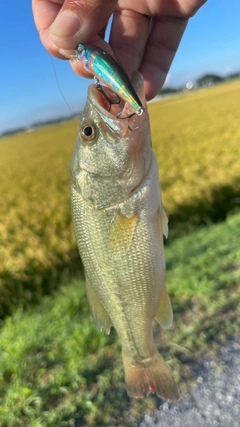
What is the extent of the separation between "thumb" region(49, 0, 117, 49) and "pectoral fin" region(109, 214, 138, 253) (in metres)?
0.77

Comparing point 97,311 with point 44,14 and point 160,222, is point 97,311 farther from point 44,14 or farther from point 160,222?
point 44,14

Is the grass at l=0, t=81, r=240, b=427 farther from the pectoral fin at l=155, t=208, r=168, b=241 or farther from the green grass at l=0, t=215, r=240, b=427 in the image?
the pectoral fin at l=155, t=208, r=168, b=241

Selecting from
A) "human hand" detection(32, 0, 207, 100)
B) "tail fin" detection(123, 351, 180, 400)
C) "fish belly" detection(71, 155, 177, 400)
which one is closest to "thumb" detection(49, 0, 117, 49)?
"human hand" detection(32, 0, 207, 100)

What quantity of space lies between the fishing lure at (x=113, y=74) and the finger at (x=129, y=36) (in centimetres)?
97

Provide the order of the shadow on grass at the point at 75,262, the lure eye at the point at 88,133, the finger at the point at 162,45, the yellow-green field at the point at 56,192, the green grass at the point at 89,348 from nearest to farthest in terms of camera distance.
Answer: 1. the lure eye at the point at 88,133
2. the finger at the point at 162,45
3. the green grass at the point at 89,348
4. the shadow on grass at the point at 75,262
5. the yellow-green field at the point at 56,192

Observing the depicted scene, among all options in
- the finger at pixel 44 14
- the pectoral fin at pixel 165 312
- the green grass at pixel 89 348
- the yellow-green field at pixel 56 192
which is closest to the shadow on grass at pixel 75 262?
the yellow-green field at pixel 56 192

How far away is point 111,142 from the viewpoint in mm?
1835

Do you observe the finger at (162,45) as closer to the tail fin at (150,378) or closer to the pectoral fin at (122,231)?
the pectoral fin at (122,231)

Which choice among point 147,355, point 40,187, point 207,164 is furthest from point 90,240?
point 207,164

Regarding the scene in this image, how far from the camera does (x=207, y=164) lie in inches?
369

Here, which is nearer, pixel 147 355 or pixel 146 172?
pixel 146 172

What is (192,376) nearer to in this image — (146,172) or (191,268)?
(191,268)

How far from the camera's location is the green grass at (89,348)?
10.6 ft

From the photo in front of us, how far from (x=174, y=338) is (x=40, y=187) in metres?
5.45
